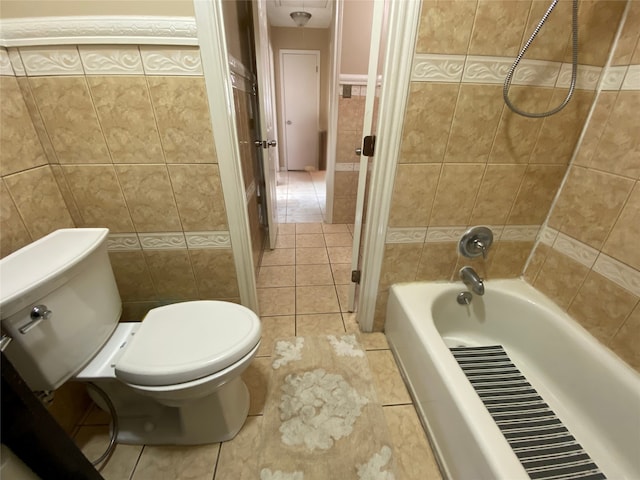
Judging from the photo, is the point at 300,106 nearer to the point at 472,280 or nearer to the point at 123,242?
the point at 123,242

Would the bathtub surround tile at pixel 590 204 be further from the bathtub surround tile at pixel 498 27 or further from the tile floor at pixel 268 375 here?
the tile floor at pixel 268 375

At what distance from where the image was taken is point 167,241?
3.91 feet

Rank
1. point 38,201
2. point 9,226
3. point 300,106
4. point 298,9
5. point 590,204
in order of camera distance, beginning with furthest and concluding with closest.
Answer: point 300,106 → point 298,9 → point 590,204 → point 38,201 → point 9,226

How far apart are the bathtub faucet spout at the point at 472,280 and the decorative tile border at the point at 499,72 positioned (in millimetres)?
768

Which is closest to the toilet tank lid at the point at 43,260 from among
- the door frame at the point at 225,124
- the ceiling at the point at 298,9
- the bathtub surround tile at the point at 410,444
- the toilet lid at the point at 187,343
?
the toilet lid at the point at 187,343

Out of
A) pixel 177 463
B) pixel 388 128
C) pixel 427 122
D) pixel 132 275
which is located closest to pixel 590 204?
pixel 427 122

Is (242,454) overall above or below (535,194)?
below

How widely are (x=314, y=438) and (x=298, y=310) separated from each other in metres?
0.74

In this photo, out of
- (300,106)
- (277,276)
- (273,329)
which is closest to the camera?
(273,329)

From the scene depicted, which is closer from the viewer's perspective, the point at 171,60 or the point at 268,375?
the point at 171,60

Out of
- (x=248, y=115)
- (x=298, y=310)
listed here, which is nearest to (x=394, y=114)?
(x=248, y=115)

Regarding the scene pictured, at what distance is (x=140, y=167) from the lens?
1.05 m

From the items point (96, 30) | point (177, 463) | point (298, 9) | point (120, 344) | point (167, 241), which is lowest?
point (177, 463)

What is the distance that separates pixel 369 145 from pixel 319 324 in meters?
1.01
